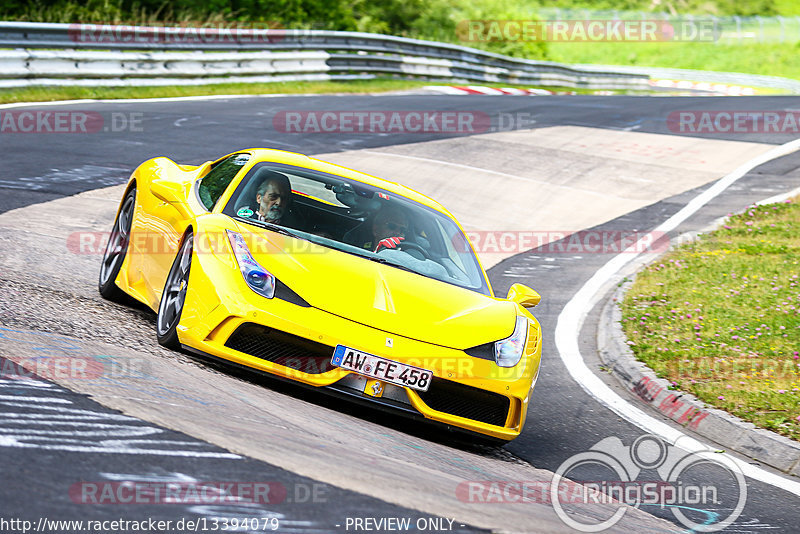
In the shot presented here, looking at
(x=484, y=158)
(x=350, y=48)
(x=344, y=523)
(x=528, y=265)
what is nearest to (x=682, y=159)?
(x=484, y=158)

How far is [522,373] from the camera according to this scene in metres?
5.55

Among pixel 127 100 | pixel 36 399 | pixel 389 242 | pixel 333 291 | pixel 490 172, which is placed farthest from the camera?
pixel 127 100

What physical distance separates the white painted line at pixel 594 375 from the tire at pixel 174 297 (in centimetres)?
315

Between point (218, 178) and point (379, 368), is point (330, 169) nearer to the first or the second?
point (218, 178)

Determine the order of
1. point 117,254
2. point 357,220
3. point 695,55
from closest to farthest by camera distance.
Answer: point 357,220, point 117,254, point 695,55

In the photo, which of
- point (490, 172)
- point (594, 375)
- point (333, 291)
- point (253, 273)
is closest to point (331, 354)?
point (333, 291)

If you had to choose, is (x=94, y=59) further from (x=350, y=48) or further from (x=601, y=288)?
(x=601, y=288)

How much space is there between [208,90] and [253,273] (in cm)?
1624

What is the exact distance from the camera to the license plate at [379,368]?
16.8 feet

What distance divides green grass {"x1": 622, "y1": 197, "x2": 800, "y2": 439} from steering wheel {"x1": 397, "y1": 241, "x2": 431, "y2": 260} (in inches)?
85.6

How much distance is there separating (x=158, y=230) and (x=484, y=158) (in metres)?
10.0

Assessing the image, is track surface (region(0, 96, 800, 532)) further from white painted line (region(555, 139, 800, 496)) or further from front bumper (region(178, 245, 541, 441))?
front bumper (region(178, 245, 541, 441))

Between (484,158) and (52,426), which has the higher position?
(52,426)

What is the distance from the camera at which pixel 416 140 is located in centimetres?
1708
